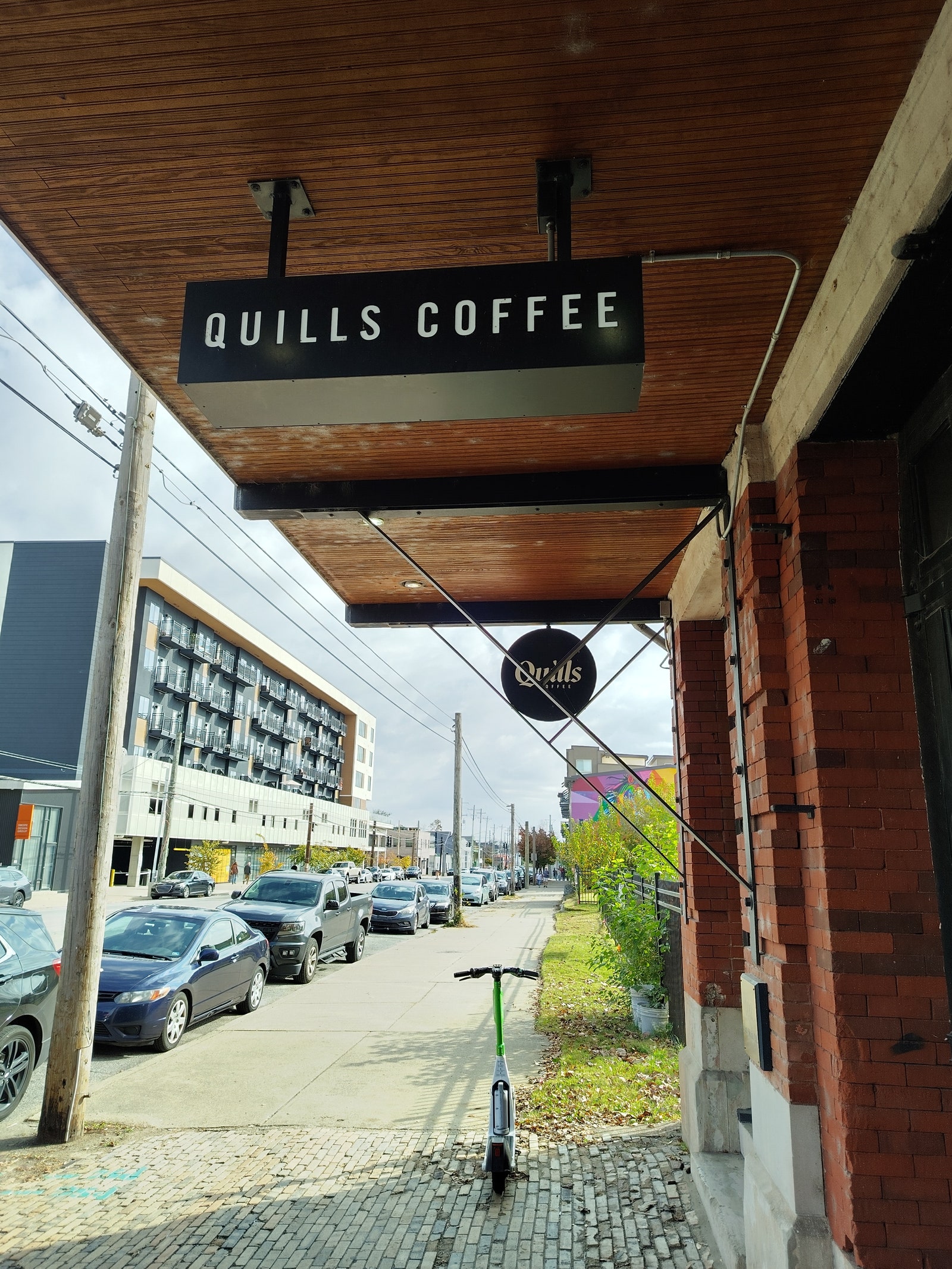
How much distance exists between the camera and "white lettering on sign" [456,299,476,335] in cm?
253

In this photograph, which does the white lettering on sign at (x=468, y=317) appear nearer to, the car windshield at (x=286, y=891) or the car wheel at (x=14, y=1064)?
the car wheel at (x=14, y=1064)

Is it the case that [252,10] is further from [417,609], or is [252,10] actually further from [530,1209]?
[530,1209]

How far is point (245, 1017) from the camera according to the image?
38.1 feet

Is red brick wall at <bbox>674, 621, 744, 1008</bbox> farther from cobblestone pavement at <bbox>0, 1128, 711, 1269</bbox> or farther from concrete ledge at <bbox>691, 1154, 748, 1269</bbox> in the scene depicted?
cobblestone pavement at <bbox>0, 1128, 711, 1269</bbox>

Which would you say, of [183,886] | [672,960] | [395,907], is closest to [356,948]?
[395,907]

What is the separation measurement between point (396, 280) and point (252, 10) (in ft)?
2.39

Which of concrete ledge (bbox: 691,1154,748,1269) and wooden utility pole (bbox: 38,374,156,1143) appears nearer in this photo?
concrete ledge (bbox: 691,1154,748,1269)

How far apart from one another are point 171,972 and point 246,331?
9.04 meters

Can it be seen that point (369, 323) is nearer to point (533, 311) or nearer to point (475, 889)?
point (533, 311)

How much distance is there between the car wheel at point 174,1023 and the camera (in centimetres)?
945

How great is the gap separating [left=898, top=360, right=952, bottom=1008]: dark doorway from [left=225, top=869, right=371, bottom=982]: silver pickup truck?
12677 millimetres

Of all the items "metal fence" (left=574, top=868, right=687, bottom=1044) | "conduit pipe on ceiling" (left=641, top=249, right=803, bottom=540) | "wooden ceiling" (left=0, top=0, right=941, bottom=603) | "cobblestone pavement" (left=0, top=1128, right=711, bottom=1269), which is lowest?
"cobblestone pavement" (left=0, top=1128, right=711, bottom=1269)

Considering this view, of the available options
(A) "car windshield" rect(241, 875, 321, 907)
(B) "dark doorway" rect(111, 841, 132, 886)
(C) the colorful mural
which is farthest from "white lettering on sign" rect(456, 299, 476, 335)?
(B) "dark doorway" rect(111, 841, 132, 886)

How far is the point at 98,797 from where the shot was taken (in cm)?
723
